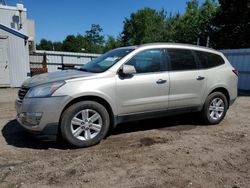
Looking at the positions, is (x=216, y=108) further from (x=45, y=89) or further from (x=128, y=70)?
(x=45, y=89)

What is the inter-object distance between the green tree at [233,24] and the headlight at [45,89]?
22.7 metres

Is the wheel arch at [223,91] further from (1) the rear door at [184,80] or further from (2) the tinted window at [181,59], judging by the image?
(2) the tinted window at [181,59]

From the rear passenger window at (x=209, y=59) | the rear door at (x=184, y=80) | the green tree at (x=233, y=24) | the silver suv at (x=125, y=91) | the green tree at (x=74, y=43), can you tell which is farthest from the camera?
the green tree at (x=74, y=43)

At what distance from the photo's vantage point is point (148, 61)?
587 cm

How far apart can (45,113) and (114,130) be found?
189 cm

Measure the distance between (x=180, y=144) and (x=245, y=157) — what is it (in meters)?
1.09

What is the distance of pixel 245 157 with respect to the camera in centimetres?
479

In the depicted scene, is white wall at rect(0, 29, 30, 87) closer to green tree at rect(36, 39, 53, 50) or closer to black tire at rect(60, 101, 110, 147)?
black tire at rect(60, 101, 110, 147)

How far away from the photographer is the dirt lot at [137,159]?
3.88 meters

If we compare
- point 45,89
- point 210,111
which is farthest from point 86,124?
point 210,111

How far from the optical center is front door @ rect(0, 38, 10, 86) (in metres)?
14.6

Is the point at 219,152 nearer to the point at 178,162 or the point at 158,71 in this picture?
the point at 178,162

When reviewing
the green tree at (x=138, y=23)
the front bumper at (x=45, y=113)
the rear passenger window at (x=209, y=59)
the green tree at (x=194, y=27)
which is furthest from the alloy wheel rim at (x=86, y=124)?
the green tree at (x=138, y=23)

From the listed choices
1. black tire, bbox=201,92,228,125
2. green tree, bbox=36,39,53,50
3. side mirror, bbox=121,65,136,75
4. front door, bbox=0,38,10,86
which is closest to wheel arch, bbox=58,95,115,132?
side mirror, bbox=121,65,136,75
